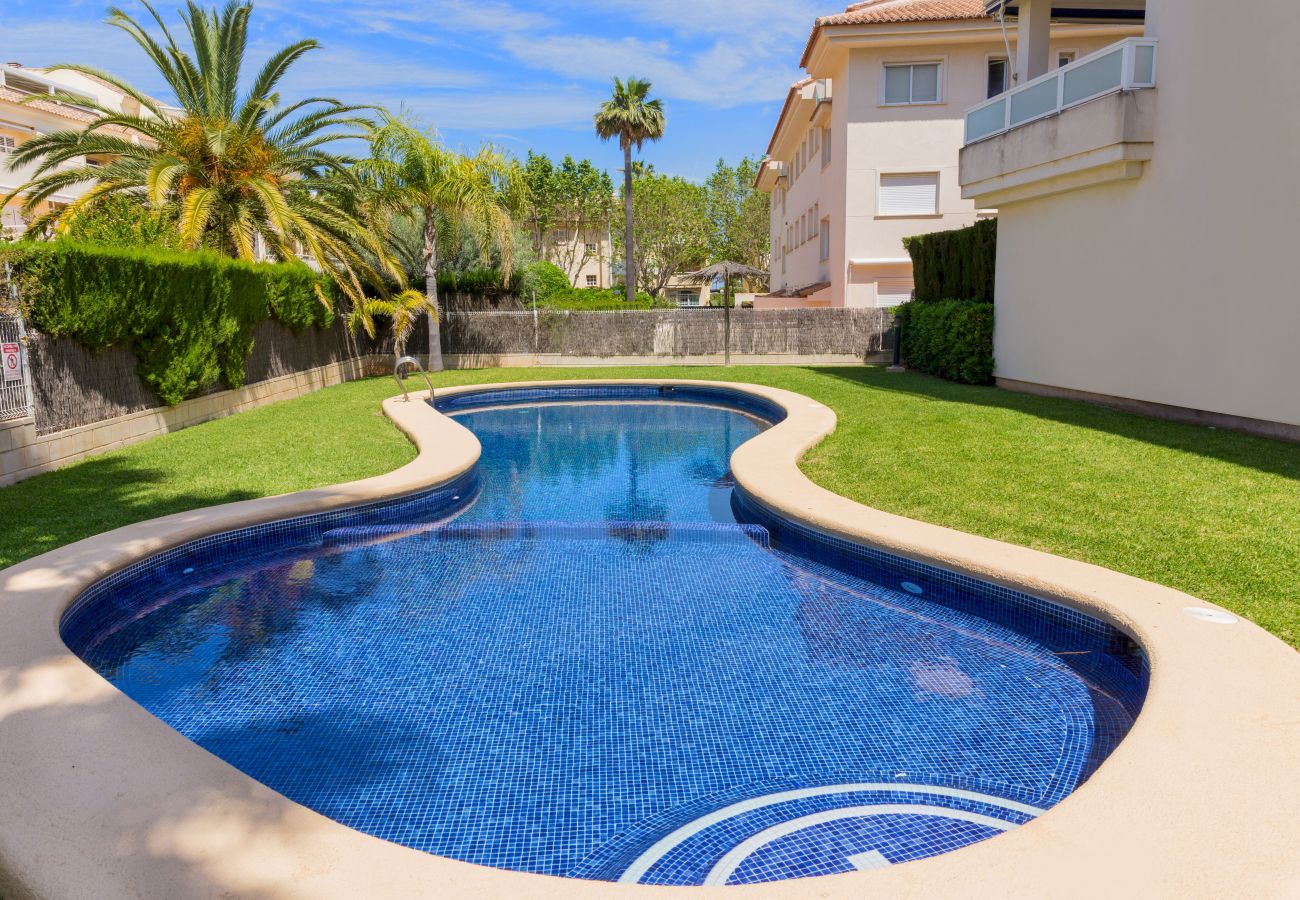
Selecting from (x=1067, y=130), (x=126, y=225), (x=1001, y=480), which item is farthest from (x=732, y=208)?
(x=1001, y=480)

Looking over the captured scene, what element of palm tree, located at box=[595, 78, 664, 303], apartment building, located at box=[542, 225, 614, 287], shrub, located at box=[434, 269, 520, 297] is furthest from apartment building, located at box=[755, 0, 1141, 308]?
apartment building, located at box=[542, 225, 614, 287]

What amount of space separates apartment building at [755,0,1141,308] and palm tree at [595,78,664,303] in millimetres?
19983

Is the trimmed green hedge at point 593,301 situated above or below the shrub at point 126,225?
below

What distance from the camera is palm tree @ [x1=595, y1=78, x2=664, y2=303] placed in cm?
4550

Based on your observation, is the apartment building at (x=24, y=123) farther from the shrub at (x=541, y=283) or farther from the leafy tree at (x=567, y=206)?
the leafy tree at (x=567, y=206)

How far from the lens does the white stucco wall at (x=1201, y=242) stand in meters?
9.66

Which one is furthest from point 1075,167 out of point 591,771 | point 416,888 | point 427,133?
point 427,133

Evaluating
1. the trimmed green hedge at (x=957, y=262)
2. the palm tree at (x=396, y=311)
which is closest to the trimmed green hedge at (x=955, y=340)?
the trimmed green hedge at (x=957, y=262)

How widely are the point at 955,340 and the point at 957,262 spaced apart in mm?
2448

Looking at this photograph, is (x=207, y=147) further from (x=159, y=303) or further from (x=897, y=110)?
(x=897, y=110)

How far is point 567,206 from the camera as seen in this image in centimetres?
6209

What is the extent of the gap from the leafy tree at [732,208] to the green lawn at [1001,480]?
173 ft

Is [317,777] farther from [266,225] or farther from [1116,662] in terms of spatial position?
[266,225]

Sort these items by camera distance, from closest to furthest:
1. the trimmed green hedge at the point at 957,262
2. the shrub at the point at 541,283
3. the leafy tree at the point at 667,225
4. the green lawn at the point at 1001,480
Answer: the green lawn at the point at 1001,480 → the trimmed green hedge at the point at 957,262 → the shrub at the point at 541,283 → the leafy tree at the point at 667,225
